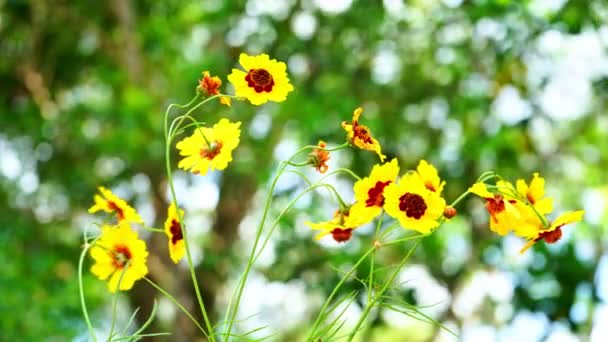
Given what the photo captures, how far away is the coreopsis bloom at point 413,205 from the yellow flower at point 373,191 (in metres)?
0.01

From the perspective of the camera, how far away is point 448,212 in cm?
54

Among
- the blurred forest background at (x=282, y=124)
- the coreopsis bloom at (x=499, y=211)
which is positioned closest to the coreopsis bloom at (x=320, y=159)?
the coreopsis bloom at (x=499, y=211)

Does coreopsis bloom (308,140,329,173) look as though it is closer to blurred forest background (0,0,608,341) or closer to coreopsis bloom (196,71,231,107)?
coreopsis bloom (196,71,231,107)

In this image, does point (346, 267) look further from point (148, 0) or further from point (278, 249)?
point (148, 0)

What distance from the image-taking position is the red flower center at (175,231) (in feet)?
1.98

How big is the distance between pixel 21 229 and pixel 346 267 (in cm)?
148

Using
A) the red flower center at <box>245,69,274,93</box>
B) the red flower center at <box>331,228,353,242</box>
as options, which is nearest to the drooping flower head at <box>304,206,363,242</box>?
the red flower center at <box>331,228,353,242</box>

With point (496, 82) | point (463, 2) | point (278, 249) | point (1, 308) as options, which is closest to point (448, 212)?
point (278, 249)

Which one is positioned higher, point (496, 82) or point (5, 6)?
point (5, 6)

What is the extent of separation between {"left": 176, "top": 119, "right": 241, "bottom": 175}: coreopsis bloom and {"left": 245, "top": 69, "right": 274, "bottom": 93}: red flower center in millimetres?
30

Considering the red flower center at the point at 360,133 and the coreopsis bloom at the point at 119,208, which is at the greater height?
the red flower center at the point at 360,133

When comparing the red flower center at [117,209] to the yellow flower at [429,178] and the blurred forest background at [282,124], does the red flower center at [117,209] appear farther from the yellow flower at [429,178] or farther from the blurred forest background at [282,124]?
the blurred forest background at [282,124]

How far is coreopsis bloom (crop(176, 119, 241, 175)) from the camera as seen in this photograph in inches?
22.7

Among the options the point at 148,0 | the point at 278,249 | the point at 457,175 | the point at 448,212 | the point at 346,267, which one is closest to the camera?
the point at 448,212
